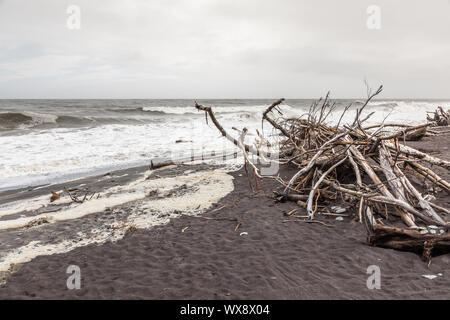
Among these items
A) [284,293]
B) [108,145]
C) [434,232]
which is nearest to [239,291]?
[284,293]

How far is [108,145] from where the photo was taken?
9.98 metres

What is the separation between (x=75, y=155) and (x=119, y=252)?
20.6 ft

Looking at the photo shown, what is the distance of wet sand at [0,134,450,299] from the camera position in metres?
2.16

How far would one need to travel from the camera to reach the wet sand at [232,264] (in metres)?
2.16

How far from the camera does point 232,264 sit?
2555 millimetres
